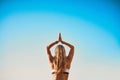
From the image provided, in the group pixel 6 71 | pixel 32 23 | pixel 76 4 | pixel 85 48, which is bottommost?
pixel 6 71

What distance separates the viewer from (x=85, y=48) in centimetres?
249

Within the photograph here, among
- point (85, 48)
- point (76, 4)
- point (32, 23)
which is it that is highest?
point (76, 4)

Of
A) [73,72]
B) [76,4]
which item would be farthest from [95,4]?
[73,72]

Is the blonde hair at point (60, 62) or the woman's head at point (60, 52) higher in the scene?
the woman's head at point (60, 52)

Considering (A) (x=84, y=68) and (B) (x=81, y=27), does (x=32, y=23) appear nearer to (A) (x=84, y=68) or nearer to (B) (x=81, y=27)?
(B) (x=81, y=27)

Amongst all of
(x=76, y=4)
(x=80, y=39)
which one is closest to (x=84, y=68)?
(x=80, y=39)

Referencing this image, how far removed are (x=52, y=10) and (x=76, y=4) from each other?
0.88 ft

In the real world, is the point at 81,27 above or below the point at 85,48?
above

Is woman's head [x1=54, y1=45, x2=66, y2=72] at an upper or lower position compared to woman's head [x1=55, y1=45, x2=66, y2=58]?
lower

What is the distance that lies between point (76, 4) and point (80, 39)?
387 mm

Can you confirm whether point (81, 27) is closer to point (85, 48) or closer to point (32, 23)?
point (85, 48)

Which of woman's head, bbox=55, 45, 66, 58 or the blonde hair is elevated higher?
woman's head, bbox=55, 45, 66, 58

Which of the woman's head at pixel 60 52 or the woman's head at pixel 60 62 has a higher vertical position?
the woman's head at pixel 60 52

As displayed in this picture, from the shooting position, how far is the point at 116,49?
95.3 inches
